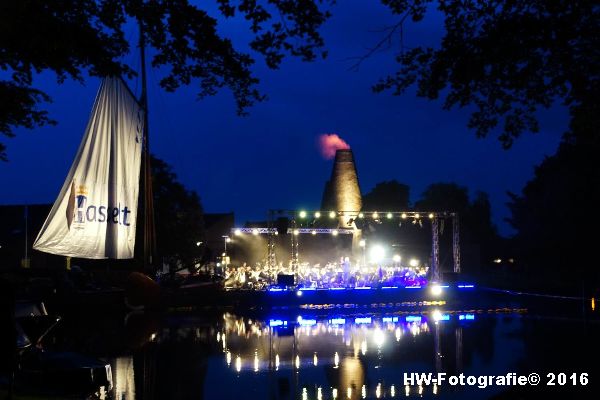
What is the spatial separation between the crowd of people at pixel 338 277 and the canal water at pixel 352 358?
8.55m

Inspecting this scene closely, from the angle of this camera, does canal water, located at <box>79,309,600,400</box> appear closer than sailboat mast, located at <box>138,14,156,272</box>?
Yes

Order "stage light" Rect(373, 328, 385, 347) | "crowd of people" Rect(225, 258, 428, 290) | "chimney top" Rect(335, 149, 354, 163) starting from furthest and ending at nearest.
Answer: "chimney top" Rect(335, 149, 354, 163) → "crowd of people" Rect(225, 258, 428, 290) → "stage light" Rect(373, 328, 385, 347)

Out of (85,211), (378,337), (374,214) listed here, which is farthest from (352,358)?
(374,214)

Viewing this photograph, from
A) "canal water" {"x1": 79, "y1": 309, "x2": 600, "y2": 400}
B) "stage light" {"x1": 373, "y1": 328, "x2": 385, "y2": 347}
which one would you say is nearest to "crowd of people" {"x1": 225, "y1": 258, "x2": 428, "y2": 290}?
"canal water" {"x1": 79, "y1": 309, "x2": 600, "y2": 400}

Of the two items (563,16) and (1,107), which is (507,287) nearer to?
(1,107)

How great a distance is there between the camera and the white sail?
18.9 m

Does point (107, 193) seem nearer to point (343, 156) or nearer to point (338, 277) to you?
point (338, 277)

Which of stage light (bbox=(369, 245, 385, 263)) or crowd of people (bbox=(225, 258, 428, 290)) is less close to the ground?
stage light (bbox=(369, 245, 385, 263))

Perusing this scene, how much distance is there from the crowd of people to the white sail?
25.5ft

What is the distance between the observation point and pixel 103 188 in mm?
20219

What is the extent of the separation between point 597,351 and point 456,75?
6.30 metres

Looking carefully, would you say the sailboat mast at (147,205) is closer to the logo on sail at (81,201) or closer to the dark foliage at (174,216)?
the logo on sail at (81,201)

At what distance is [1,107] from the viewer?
1462 cm

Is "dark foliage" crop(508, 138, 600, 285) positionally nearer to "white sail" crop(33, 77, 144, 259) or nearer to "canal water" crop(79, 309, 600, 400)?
"canal water" crop(79, 309, 600, 400)
